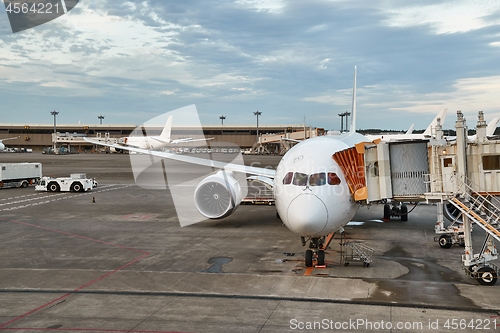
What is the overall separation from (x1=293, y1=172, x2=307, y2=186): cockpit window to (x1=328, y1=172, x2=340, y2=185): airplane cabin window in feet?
2.90

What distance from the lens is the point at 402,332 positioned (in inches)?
427

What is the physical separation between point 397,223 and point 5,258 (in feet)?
66.9

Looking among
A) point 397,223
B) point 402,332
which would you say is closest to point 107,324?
point 402,332

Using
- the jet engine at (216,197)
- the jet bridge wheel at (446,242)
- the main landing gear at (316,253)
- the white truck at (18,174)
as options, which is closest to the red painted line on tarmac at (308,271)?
the main landing gear at (316,253)

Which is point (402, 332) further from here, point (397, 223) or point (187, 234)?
point (397, 223)

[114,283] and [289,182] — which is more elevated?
[289,182]

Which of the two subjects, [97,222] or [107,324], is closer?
[107,324]

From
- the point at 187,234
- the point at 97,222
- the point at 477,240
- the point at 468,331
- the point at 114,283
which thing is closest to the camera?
the point at 468,331

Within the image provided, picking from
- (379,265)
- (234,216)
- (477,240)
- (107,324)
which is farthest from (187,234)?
(477,240)

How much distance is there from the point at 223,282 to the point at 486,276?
8321 millimetres

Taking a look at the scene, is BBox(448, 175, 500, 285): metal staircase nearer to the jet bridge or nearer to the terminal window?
the jet bridge

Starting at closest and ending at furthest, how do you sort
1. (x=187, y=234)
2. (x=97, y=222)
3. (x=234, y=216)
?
(x=187, y=234)
(x=97, y=222)
(x=234, y=216)

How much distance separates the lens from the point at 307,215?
15266 millimetres

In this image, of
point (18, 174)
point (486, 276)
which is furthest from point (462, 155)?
point (18, 174)
